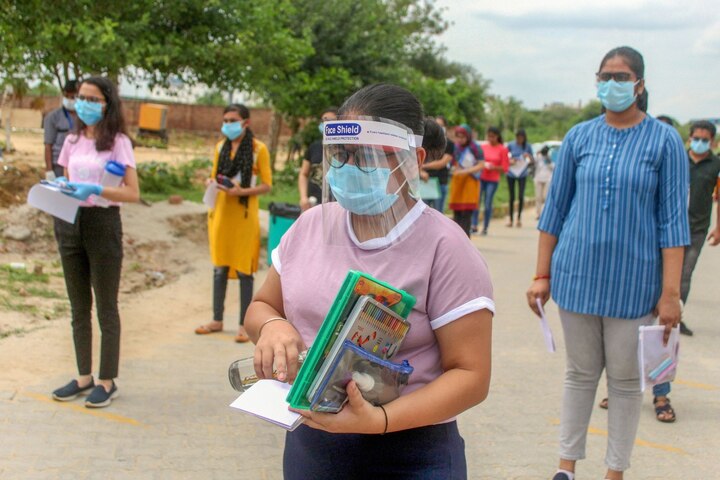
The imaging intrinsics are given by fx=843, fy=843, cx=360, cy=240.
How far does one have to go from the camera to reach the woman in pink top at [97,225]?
187 inches

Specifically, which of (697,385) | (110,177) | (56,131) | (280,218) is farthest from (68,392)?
(56,131)

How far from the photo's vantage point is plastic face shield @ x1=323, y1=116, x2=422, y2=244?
6.91ft

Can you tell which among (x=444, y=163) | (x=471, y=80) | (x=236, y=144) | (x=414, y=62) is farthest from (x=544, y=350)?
(x=471, y=80)

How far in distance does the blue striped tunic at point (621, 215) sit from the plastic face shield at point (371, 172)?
1792 mm

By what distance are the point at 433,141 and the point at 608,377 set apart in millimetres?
1555

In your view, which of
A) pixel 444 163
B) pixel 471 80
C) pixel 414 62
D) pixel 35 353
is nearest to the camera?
pixel 35 353

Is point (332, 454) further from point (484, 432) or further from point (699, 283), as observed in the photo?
point (699, 283)

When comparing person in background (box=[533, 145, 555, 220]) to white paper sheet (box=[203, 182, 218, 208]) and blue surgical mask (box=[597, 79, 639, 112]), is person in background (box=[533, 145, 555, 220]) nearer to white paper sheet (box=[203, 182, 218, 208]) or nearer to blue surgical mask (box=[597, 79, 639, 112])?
white paper sheet (box=[203, 182, 218, 208])

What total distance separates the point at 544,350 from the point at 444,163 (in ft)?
12.3

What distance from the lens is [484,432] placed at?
16.5ft

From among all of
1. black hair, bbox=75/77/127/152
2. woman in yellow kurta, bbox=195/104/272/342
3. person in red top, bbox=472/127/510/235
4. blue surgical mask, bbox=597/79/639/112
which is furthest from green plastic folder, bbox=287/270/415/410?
person in red top, bbox=472/127/510/235

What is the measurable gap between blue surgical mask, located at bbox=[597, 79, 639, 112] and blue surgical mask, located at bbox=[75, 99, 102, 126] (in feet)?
9.17

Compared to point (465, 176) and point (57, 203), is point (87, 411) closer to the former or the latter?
point (57, 203)

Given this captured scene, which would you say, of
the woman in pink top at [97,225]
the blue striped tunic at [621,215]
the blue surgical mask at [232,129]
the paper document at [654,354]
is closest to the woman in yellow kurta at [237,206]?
the blue surgical mask at [232,129]
